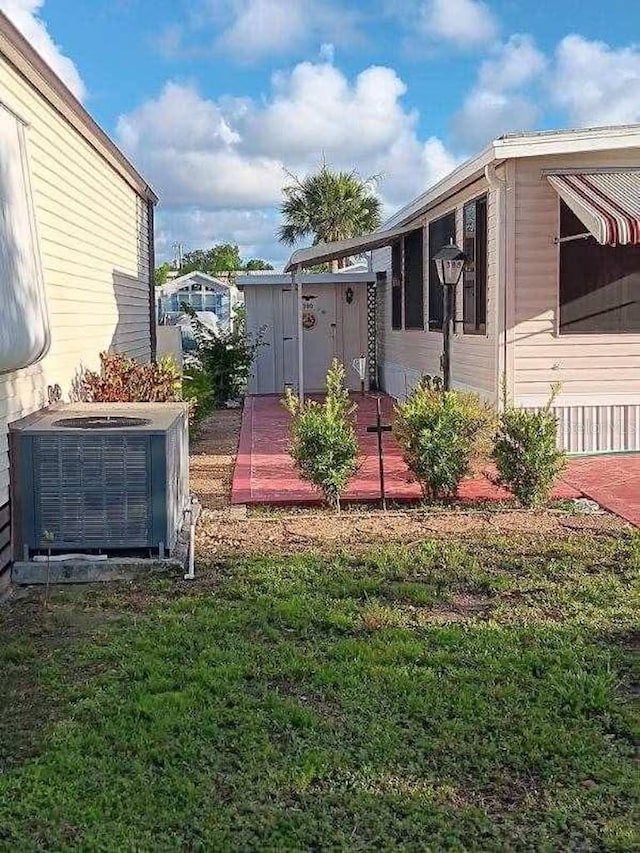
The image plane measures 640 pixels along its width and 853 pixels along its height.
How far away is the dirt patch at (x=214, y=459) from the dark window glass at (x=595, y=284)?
3877 mm

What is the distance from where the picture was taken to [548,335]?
987 centimetres

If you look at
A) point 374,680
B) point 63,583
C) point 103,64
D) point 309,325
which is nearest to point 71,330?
point 63,583

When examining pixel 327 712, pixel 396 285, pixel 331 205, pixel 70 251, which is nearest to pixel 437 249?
pixel 396 285

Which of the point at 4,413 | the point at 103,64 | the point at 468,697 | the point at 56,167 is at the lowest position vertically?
the point at 468,697

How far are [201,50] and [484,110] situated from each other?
727cm

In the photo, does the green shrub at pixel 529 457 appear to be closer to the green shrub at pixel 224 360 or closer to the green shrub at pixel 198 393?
the green shrub at pixel 198 393

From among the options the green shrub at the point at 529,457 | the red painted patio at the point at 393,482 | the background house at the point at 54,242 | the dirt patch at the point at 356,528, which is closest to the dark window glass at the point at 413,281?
the red painted patio at the point at 393,482

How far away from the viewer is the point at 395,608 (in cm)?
533

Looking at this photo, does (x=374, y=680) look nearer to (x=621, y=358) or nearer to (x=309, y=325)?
(x=621, y=358)

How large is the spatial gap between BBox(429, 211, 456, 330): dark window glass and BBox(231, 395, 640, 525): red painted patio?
248 cm

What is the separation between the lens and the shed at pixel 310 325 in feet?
62.5

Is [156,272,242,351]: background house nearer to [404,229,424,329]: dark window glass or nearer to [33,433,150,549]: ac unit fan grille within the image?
[404,229,424,329]: dark window glass

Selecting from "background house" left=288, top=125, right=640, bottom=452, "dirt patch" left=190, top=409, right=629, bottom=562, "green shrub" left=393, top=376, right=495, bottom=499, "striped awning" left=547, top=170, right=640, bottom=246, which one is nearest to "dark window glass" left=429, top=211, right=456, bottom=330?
"background house" left=288, top=125, right=640, bottom=452

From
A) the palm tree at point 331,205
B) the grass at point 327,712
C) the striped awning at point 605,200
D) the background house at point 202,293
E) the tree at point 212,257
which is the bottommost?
the grass at point 327,712
